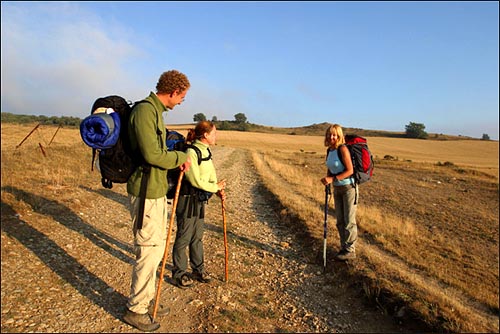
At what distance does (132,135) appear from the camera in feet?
11.1

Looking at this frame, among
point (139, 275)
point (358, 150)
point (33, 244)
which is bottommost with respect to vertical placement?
point (33, 244)

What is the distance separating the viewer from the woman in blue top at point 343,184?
5.69 meters

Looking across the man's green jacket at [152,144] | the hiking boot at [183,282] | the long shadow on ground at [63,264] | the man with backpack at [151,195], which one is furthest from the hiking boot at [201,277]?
the man's green jacket at [152,144]

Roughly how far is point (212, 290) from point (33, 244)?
3334 millimetres

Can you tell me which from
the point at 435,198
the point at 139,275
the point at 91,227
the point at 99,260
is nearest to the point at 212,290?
the point at 139,275

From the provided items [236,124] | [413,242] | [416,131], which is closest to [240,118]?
[236,124]

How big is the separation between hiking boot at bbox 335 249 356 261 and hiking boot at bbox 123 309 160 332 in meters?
3.49

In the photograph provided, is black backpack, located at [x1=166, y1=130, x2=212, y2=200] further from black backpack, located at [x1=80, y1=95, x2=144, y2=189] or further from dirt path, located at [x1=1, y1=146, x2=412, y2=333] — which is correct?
dirt path, located at [x1=1, y1=146, x2=412, y2=333]

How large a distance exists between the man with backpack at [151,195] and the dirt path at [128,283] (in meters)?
0.34

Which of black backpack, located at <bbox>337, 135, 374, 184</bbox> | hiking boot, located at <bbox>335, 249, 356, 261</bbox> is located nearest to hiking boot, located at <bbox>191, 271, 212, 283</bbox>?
hiking boot, located at <bbox>335, 249, 356, 261</bbox>

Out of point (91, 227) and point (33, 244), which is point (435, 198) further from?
point (33, 244)

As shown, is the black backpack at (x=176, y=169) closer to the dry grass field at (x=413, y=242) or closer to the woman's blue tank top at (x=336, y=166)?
the woman's blue tank top at (x=336, y=166)

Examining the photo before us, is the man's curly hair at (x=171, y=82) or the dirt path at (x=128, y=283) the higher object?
the man's curly hair at (x=171, y=82)

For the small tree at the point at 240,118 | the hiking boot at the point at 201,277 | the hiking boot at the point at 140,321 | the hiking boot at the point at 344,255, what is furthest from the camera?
the small tree at the point at 240,118
